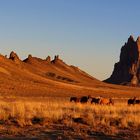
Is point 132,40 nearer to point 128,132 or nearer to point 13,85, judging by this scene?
point 13,85

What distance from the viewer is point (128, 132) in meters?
18.0

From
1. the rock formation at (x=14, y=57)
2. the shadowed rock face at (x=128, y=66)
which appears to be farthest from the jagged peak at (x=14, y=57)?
the shadowed rock face at (x=128, y=66)

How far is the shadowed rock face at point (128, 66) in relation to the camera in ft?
556

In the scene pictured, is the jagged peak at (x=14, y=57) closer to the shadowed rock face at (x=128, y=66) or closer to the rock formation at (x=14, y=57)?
the rock formation at (x=14, y=57)

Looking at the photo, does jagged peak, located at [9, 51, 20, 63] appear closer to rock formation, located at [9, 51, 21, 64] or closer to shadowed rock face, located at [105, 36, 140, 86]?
rock formation, located at [9, 51, 21, 64]

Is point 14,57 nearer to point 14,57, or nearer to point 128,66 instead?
point 14,57

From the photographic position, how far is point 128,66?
565 ft

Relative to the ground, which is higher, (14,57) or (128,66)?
(128,66)

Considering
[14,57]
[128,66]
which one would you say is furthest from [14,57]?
[128,66]

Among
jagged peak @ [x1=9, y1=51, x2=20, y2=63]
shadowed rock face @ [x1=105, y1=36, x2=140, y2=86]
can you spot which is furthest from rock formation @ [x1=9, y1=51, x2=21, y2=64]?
shadowed rock face @ [x1=105, y1=36, x2=140, y2=86]

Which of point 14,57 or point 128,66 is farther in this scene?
point 128,66

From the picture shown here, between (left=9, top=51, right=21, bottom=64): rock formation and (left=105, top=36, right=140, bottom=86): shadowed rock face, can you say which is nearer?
(left=9, top=51, right=21, bottom=64): rock formation

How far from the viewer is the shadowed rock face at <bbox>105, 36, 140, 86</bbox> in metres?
170

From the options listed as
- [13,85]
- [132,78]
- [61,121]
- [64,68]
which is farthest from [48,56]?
[61,121]
